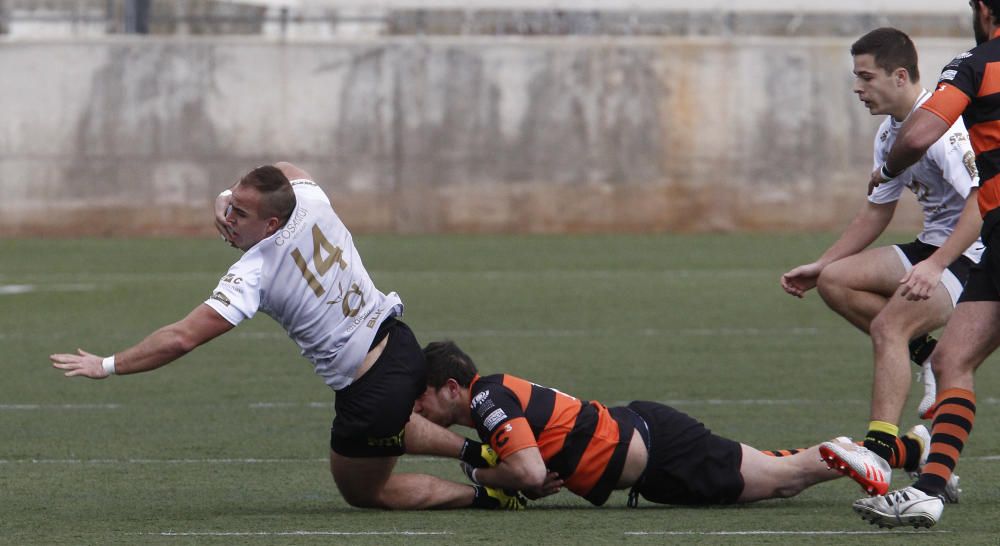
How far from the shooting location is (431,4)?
23453 millimetres

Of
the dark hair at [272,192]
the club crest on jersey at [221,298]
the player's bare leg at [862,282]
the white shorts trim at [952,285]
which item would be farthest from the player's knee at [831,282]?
the club crest on jersey at [221,298]

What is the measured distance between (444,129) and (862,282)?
47.0 ft

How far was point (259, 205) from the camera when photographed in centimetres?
574

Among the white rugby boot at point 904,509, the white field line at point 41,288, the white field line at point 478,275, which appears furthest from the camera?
the white field line at point 478,275

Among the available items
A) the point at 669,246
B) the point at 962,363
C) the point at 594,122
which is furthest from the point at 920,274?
the point at 594,122

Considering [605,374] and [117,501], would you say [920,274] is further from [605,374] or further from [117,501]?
[605,374]

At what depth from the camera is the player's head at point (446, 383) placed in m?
6.12

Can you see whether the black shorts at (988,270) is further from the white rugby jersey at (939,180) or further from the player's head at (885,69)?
the white rugby jersey at (939,180)

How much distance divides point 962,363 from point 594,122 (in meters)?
15.6

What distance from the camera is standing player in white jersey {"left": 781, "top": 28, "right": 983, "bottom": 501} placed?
564 cm

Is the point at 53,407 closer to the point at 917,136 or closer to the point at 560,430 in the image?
the point at 560,430

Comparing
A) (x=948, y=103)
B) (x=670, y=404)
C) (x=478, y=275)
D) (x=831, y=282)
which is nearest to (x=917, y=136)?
(x=948, y=103)

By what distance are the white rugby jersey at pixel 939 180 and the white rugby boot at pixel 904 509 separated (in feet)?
6.08

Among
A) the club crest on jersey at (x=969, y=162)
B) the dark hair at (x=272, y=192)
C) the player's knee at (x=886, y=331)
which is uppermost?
the club crest on jersey at (x=969, y=162)
